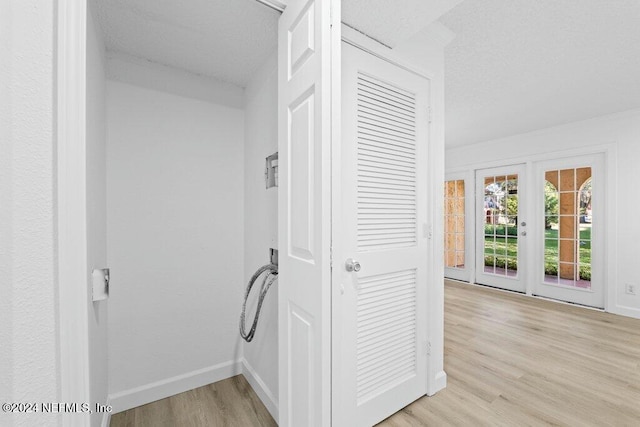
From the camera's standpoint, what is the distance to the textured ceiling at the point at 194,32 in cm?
141

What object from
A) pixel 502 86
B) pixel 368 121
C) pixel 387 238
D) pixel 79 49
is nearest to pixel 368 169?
pixel 368 121

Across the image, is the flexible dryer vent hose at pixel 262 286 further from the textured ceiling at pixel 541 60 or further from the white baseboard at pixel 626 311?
the white baseboard at pixel 626 311

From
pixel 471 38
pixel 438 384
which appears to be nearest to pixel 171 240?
pixel 438 384

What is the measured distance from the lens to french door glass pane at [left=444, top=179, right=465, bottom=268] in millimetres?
5035

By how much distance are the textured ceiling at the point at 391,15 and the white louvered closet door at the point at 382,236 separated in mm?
119

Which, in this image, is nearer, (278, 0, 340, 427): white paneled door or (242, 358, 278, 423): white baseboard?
→ (278, 0, 340, 427): white paneled door

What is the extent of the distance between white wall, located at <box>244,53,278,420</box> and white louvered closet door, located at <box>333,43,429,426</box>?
51 centimetres

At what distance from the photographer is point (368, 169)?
4.92 ft

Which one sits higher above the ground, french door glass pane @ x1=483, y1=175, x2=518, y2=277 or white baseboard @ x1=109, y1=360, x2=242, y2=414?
french door glass pane @ x1=483, y1=175, x2=518, y2=277

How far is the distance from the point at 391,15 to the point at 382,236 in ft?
3.62

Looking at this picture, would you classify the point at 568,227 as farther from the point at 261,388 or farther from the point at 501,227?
the point at 261,388

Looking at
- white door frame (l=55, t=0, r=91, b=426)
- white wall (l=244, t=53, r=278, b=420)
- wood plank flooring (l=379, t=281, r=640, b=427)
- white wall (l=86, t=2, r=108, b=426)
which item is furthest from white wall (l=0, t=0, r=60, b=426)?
wood plank flooring (l=379, t=281, r=640, b=427)

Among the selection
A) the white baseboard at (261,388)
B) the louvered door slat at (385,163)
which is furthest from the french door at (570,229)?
the white baseboard at (261,388)

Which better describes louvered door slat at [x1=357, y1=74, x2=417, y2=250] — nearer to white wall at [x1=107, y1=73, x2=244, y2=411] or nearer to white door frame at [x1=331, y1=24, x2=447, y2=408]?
white door frame at [x1=331, y1=24, x2=447, y2=408]
